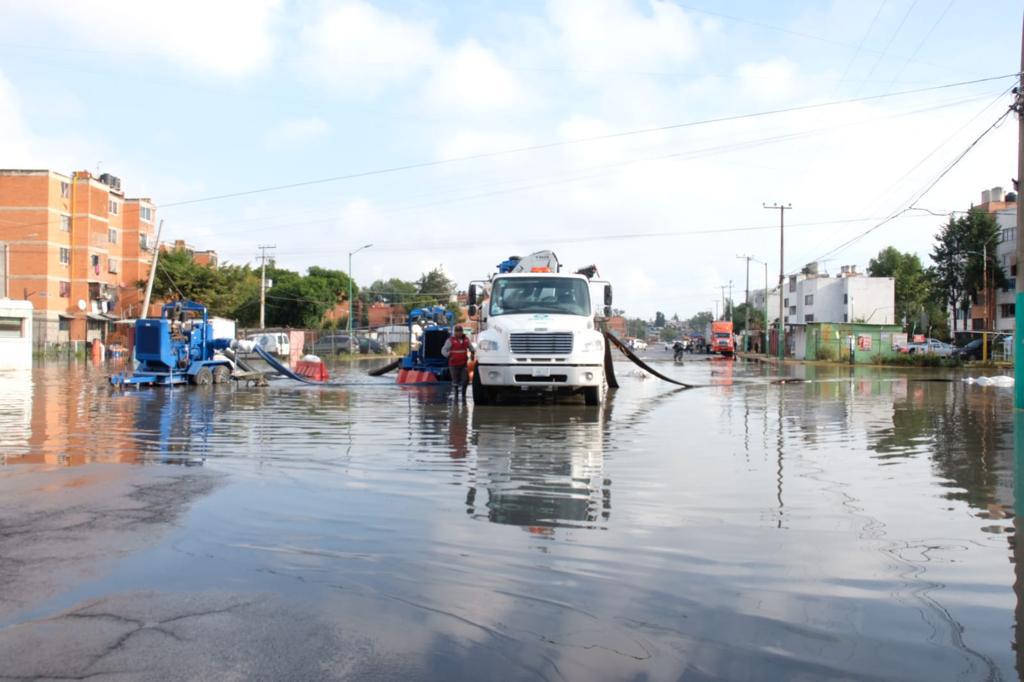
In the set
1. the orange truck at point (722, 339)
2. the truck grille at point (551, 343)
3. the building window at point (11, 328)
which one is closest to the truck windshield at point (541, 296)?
the truck grille at point (551, 343)

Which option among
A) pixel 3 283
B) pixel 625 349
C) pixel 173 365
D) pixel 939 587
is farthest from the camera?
pixel 3 283

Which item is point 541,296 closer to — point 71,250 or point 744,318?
point 71,250

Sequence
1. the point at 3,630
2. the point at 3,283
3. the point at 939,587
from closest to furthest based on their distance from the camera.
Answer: the point at 3,630
the point at 939,587
the point at 3,283

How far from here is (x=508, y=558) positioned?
17.9 feet

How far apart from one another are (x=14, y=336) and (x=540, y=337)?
31.2m

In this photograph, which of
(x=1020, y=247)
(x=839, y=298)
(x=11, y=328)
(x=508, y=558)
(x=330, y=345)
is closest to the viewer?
(x=508, y=558)

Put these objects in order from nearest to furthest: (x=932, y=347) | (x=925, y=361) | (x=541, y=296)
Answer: (x=541, y=296) < (x=925, y=361) < (x=932, y=347)

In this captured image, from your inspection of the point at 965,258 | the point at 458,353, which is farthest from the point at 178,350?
the point at 965,258

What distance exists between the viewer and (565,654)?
388 centimetres

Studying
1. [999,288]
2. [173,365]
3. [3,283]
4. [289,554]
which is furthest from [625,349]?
[999,288]

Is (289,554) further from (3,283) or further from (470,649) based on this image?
(3,283)

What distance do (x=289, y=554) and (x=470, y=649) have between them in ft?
6.60

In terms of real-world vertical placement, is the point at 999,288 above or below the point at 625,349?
above

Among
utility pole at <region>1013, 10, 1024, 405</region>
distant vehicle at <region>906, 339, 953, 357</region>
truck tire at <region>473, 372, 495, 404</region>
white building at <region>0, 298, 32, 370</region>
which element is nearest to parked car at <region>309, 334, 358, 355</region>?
white building at <region>0, 298, 32, 370</region>
